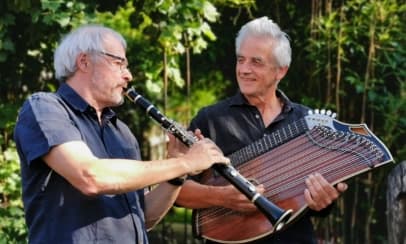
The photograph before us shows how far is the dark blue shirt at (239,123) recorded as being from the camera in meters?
3.55

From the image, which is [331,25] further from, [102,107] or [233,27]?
[102,107]

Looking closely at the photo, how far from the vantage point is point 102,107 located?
3076mm

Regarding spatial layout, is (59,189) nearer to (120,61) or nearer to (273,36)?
(120,61)

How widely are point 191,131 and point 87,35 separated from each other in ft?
2.38

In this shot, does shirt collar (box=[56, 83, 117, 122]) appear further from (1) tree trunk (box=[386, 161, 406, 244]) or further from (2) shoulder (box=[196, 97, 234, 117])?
(1) tree trunk (box=[386, 161, 406, 244])

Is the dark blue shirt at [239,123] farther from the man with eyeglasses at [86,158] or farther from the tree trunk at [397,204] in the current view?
the tree trunk at [397,204]

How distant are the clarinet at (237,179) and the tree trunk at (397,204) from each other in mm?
866

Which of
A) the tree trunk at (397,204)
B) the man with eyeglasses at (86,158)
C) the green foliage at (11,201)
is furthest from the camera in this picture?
the green foliage at (11,201)

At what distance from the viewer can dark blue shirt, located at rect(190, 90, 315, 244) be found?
355 cm

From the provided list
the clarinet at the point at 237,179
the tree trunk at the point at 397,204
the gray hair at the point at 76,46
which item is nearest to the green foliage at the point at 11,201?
the clarinet at the point at 237,179

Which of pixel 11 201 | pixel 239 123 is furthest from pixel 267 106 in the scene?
pixel 11 201

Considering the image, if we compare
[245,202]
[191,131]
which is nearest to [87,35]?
[191,131]

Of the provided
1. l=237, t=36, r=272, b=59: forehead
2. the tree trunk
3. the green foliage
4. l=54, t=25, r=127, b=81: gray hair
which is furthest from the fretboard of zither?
the green foliage

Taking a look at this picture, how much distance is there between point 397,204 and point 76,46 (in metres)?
1.81
